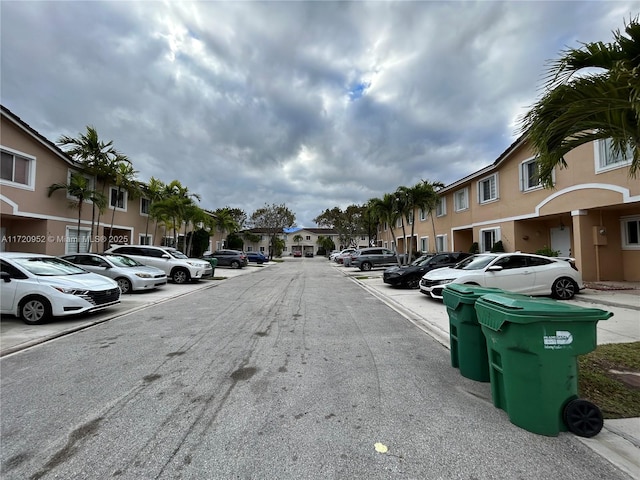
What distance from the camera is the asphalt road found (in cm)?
246

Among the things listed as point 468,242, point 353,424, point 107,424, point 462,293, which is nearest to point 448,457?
point 353,424

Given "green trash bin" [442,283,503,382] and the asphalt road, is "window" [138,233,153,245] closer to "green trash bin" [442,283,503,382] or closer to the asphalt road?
the asphalt road

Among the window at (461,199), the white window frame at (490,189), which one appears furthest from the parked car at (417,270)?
the window at (461,199)

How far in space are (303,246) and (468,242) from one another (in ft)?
190

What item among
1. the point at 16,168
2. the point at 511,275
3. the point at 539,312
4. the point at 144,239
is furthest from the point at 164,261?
the point at 539,312

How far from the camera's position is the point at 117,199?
1905cm

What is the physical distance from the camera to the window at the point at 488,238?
17.5 m

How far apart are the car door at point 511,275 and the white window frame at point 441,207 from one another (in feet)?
47.6

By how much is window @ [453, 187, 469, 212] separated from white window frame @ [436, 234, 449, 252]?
8.30ft

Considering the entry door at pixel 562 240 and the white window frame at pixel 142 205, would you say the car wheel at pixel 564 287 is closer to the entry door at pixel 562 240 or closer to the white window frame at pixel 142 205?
the entry door at pixel 562 240

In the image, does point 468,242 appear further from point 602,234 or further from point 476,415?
point 476,415

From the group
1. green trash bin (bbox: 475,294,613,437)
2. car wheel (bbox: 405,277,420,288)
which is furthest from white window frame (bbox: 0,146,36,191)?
green trash bin (bbox: 475,294,613,437)

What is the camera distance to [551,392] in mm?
2840

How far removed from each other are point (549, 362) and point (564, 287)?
339 inches
